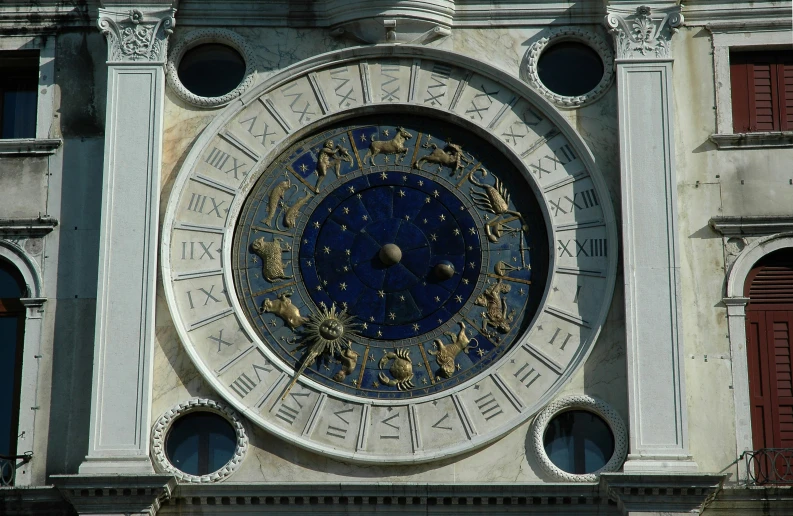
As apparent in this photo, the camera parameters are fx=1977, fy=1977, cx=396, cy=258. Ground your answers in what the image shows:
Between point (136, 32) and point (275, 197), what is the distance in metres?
2.46

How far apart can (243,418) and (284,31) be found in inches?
180

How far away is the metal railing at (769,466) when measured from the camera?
2086cm

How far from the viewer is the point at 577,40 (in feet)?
73.8

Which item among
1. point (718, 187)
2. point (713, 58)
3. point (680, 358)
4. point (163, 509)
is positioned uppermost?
point (713, 58)

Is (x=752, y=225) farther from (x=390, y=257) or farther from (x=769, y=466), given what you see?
(x=390, y=257)

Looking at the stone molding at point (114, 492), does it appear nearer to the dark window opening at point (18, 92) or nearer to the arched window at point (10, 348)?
the arched window at point (10, 348)

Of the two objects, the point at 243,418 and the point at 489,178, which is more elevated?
the point at 489,178

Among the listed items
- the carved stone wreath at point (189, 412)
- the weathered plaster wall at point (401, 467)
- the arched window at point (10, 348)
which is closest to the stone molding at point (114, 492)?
the carved stone wreath at point (189, 412)

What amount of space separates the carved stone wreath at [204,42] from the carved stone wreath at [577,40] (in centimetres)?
316

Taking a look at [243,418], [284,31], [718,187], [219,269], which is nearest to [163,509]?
[243,418]

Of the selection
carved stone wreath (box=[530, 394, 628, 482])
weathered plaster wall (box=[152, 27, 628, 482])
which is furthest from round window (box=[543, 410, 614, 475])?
weathered plaster wall (box=[152, 27, 628, 482])

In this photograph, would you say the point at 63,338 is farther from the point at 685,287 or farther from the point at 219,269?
the point at 685,287

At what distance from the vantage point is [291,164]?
22234mm

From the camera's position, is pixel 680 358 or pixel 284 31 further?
pixel 284 31
